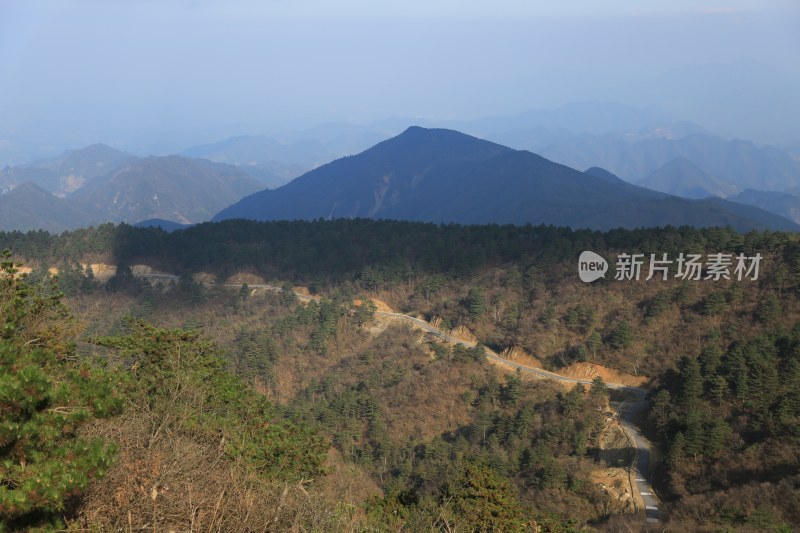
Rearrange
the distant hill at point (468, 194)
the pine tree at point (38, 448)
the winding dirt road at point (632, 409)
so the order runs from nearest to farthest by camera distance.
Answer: the pine tree at point (38, 448)
the winding dirt road at point (632, 409)
the distant hill at point (468, 194)

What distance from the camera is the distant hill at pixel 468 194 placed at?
248 ft

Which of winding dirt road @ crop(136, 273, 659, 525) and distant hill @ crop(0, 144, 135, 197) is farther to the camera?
distant hill @ crop(0, 144, 135, 197)

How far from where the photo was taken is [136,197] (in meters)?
149

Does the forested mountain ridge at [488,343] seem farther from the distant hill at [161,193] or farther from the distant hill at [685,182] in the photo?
the distant hill at [685,182]

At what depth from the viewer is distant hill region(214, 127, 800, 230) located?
75.6 meters

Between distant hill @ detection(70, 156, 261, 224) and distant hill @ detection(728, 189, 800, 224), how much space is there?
125585 millimetres

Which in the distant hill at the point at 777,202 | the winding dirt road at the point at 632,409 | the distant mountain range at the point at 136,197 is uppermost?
the distant hill at the point at 777,202

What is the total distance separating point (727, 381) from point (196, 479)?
1775 cm

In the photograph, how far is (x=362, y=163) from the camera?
109 m

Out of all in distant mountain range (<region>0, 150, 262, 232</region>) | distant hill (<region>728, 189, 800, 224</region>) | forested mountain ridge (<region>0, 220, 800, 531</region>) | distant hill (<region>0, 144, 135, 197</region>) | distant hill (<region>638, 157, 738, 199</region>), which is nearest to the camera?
forested mountain ridge (<region>0, 220, 800, 531</region>)

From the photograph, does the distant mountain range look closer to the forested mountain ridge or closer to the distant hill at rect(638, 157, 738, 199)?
the forested mountain ridge

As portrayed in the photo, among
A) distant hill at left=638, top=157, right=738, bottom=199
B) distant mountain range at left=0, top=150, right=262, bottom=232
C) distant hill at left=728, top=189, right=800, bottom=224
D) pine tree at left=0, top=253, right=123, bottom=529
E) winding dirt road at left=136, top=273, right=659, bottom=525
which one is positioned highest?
distant hill at left=638, top=157, right=738, bottom=199

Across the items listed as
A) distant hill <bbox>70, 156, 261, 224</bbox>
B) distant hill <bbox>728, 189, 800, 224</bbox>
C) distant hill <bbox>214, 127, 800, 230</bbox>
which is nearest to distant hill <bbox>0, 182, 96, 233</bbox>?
distant hill <bbox>70, 156, 261, 224</bbox>

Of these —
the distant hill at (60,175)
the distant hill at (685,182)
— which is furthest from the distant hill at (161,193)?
the distant hill at (685,182)
